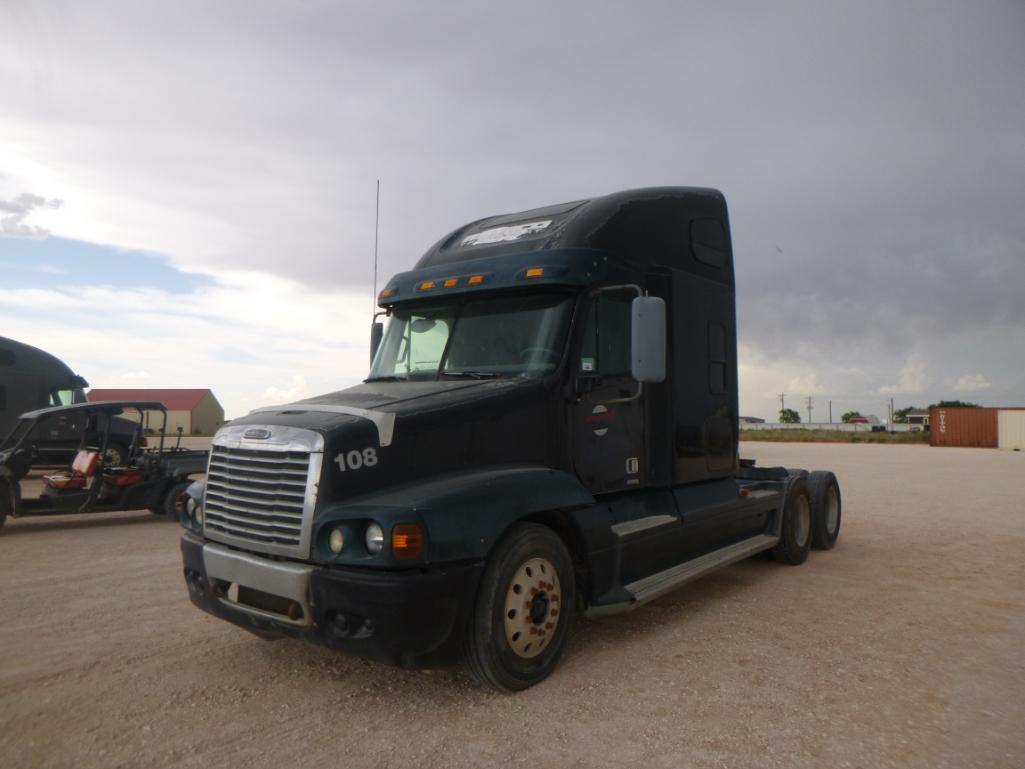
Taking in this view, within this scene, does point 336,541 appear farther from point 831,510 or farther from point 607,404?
point 831,510

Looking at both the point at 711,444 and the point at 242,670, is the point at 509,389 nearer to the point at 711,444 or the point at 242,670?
the point at 242,670

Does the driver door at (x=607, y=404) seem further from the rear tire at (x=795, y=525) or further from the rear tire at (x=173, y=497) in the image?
the rear tire at (x=173, y=497)

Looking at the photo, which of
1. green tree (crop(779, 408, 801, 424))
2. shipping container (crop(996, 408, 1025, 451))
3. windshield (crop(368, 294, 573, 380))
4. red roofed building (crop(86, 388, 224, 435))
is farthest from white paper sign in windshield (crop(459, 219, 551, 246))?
green tree (crop(779, 408, 801, 424))

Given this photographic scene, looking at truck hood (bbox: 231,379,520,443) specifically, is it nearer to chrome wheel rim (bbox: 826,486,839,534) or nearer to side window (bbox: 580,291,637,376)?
side window (bbox: 580,291,637,376)

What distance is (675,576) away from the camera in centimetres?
572

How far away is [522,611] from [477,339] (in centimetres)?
199

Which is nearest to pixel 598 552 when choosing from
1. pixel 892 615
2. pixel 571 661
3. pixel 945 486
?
pixel 571 661

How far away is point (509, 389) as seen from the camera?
16.0 feet

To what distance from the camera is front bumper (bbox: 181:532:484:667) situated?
12.7 ft

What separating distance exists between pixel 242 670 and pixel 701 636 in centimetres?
320

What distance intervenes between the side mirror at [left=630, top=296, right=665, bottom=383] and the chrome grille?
2.18 metres

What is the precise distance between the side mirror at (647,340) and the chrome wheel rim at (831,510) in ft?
17.8

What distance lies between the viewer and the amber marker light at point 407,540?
12.7 feet

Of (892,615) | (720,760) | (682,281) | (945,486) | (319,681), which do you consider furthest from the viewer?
(945,486)
